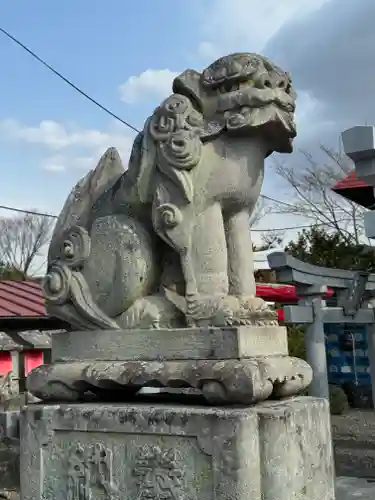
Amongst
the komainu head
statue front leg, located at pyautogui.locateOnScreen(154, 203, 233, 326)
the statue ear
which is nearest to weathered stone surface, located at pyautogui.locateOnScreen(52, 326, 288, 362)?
statue front leg, located at pyautogui.locateOnScreen(154, 203, 233, 326)

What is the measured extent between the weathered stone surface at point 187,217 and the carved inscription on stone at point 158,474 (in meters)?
0.61

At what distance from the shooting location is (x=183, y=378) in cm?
269

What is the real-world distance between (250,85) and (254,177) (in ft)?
1.54

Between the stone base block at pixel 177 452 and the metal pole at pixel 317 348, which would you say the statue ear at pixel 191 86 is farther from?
the metal pole at pixel 317 348

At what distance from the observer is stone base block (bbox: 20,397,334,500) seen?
252 cm

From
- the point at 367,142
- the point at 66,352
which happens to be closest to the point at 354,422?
the point at 367,142

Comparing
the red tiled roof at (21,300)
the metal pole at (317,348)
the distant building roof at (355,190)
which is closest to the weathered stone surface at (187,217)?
the red tiled roof at (21,300)

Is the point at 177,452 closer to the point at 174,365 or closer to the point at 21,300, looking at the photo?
the point at 174,365

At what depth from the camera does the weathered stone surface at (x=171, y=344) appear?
8.87 feet

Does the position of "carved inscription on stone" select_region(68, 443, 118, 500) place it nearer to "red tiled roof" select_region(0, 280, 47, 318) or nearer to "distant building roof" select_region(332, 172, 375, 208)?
"red tiled roof" select_region(0, 280, 47, 318)

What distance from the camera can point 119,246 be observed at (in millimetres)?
3059

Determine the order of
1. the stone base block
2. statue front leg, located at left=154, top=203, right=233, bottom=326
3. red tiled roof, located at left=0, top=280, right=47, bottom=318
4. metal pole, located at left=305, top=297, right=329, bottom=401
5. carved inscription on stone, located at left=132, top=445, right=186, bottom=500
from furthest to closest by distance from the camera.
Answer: metal pole, located at left=305, top=297, right=329, bottom=401, red tiled roof, located at left=0, top=280, right=47, bottom=318, statue front leg, located at left=154, top=203, right=233, bottom=326, carved inscription on stone, located at left=132, top=445, right=186, bottom=500, the stone base block

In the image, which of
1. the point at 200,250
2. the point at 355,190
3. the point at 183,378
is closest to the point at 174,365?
the point at 183,378

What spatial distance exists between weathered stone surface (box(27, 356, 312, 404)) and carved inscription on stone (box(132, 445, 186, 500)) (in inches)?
12.0
